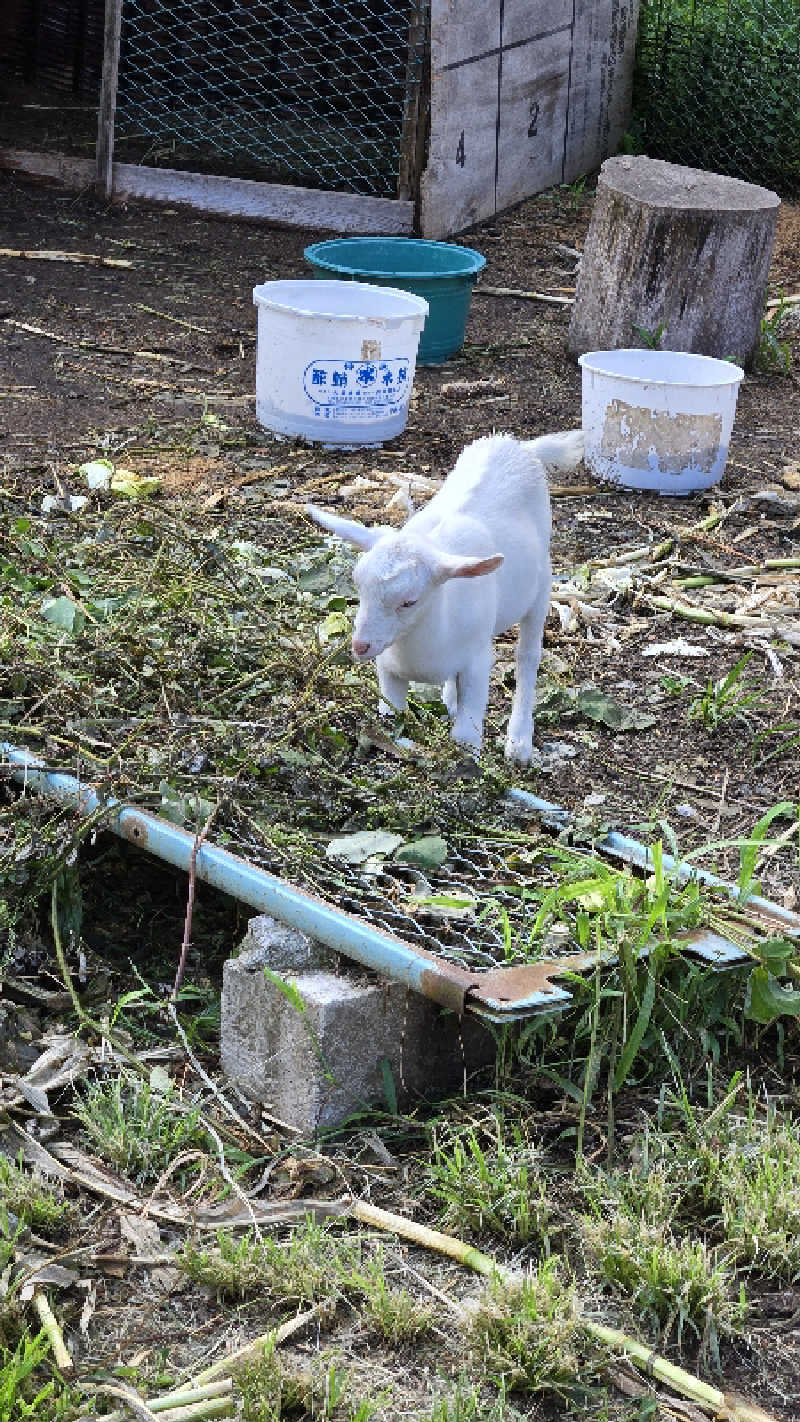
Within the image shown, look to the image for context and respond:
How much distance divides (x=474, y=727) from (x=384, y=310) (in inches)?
127

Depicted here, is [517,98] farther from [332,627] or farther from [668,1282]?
[668,1282]

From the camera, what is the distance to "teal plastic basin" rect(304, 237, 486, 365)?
699 cm

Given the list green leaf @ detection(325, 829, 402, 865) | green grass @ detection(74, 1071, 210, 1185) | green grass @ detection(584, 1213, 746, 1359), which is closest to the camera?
green grass @ detection(584, 1213, 746, 1359)

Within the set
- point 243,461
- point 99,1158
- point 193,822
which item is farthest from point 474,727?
point 243,461

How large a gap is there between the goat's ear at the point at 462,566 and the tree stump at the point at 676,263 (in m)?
3.93

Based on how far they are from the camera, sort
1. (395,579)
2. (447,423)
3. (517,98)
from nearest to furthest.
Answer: (395,579) < (447,423) < (517,98)

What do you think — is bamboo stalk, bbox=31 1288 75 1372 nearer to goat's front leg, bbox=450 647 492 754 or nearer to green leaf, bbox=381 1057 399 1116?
green leaf, bbox=381 1057 399 1116

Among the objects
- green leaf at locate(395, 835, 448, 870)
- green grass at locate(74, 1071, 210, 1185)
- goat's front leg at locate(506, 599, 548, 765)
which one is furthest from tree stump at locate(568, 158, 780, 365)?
green grass at locate(74, 1071, 210, 1185)

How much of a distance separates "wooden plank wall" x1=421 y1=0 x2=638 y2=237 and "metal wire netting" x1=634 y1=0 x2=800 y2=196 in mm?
240

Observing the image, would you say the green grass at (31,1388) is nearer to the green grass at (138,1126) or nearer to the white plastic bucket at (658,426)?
the green grass at (138,1126)

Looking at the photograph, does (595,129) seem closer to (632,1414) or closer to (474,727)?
(474,727)

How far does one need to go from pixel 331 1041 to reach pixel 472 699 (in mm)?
1082

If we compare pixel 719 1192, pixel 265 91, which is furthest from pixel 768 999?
pixel 265 91

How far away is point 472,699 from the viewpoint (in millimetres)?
3648
